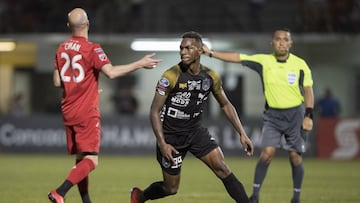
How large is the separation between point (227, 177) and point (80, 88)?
6.50ft

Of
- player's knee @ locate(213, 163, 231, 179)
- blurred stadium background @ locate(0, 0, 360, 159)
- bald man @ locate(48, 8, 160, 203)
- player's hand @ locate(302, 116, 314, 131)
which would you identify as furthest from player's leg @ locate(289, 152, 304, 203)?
blurred stadium background @ locate(0, 0, 360, 159)

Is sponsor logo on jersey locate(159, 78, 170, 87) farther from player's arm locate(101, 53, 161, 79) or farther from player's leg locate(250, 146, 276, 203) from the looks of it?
player's leg locate(250, 146, 276, 203)

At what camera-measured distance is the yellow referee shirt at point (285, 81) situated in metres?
12.2

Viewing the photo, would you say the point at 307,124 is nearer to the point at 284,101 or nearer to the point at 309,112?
the point at 309,112

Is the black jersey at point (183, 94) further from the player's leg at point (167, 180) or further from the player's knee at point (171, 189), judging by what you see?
the player's knee at point (171, 189)

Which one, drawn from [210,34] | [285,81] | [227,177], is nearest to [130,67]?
[227,177]

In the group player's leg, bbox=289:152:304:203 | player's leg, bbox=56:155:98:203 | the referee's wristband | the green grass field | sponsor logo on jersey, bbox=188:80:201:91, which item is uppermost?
sponsor logo on jersey, bbox=188:80:201:91

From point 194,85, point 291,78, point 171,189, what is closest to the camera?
point 194,85

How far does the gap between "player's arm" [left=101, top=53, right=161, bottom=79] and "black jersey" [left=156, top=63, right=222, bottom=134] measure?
27 cm

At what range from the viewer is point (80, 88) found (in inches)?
390

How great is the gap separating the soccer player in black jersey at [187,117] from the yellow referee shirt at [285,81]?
2.39 metres

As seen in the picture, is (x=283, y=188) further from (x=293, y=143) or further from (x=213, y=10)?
(x=213, y=10)

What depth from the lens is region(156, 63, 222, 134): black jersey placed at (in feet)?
31.4

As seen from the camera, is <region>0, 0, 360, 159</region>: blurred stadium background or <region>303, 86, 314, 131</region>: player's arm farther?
<region>0, 0, 360, 159</region>: blurred stadium background
